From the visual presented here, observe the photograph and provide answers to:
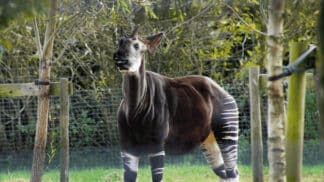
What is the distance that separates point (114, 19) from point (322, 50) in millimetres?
5387

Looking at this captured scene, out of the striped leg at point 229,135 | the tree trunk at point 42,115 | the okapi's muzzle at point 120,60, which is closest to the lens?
the okapi's muzzle at point 120,60

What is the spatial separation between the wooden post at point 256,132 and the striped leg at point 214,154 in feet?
1.28

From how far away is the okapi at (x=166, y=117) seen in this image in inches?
243

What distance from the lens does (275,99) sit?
3.54 m

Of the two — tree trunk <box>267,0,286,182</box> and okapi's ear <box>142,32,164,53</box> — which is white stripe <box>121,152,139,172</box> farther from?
tree trunk <box>267,0,286,182</box>

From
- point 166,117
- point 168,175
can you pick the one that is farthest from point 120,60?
point 168,175

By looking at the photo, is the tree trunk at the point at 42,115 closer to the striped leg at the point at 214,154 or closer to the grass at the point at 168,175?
the grass at the point at 168,175

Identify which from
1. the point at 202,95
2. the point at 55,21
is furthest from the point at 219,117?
the point at 55,21

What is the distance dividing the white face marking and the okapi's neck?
9 centimetres

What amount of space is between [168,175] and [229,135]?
1.06 metres

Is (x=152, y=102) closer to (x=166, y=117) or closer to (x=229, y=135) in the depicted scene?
(x=166, y=117)

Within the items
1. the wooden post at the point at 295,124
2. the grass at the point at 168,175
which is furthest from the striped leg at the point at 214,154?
the wooden post at the point at 295,124

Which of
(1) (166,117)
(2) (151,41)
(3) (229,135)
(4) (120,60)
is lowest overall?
(3) (229,135)

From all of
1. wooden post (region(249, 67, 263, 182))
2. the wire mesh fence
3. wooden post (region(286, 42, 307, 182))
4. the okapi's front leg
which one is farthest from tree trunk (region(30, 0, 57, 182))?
wooden post (region(286, 42, 307, 182))
